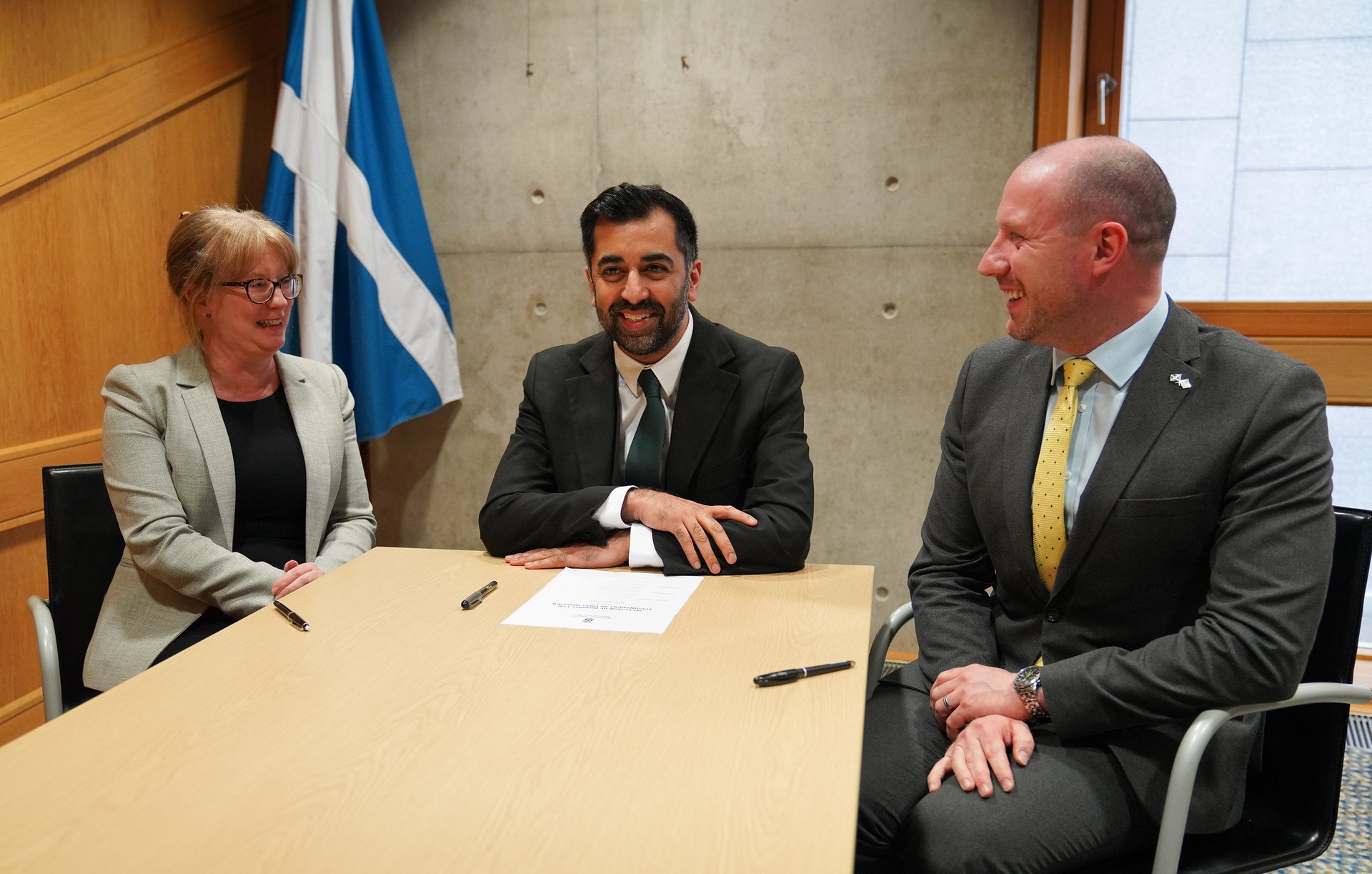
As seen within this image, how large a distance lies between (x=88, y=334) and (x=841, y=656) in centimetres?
258

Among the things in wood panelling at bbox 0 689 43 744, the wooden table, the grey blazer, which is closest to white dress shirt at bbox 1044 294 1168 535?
the wooden table

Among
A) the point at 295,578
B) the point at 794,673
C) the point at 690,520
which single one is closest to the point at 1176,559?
the point at 794,673

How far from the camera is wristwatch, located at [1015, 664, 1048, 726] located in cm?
160

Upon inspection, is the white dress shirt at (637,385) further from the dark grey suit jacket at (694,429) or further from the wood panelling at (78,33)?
the wood panelling at (78,33)

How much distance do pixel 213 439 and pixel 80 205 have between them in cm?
118

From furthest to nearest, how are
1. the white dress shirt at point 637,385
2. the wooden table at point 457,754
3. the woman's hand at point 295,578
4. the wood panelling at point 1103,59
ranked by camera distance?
the wood panelling at point 1103,59 → the white dress shirt at point 637,385 → the woman's hand at point 295,578 → the wooden table at point 457,754

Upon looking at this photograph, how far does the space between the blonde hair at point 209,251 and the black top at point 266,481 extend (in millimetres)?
236

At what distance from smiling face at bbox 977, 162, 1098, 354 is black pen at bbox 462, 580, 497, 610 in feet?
3.46

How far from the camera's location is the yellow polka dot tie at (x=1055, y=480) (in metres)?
1.71

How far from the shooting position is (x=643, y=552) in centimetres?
202

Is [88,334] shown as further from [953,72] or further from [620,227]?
[953,72]

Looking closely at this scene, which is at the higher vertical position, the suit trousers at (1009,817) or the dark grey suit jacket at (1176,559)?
the dark grey suit jacket at (1176,559)

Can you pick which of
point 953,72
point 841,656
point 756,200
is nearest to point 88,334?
point 756,200

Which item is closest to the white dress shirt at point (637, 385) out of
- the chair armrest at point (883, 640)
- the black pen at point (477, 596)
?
the black pen at point (477, 596)
